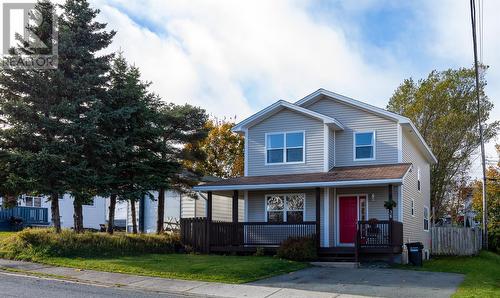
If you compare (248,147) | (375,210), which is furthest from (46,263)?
(375,210)

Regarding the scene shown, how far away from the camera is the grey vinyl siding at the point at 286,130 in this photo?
76.2ft

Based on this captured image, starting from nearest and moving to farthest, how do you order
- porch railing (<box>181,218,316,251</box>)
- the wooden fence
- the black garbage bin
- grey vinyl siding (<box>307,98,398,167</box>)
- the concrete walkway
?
the concrete walkway → the black garbage bin → porch railing (<box>181,218,316,251</box>) → grey vinyl siding (<box>307,98,398,167</box>) → the wooden fence

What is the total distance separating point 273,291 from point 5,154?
11.0 m

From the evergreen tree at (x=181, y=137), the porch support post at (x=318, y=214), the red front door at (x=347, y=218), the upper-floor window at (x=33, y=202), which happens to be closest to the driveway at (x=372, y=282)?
the porch support post at (x=318, y=214)

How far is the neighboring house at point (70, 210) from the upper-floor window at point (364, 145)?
63.3ft

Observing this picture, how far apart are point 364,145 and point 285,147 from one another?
347 cm

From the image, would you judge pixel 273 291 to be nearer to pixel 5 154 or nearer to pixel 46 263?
pixel 46 263

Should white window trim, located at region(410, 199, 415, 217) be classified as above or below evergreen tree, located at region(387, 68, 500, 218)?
below

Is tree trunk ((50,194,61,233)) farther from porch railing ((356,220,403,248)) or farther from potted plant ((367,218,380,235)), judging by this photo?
potted plant ((367,218,380,235))

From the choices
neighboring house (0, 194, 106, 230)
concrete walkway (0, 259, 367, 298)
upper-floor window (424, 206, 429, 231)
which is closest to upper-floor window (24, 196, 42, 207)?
neighboring house (0, 194, 106, 230)

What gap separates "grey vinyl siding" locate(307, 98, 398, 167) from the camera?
74.7 ft

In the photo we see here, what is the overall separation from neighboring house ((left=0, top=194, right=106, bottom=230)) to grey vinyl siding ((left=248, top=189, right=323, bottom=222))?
14913 millimetres

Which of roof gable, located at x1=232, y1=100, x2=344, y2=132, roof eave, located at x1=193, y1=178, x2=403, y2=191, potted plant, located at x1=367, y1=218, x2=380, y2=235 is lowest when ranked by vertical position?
potted plant, located at x1=367, y1=218, x2=380, y2=235

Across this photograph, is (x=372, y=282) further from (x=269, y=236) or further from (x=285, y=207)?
(x=285, y=207)
